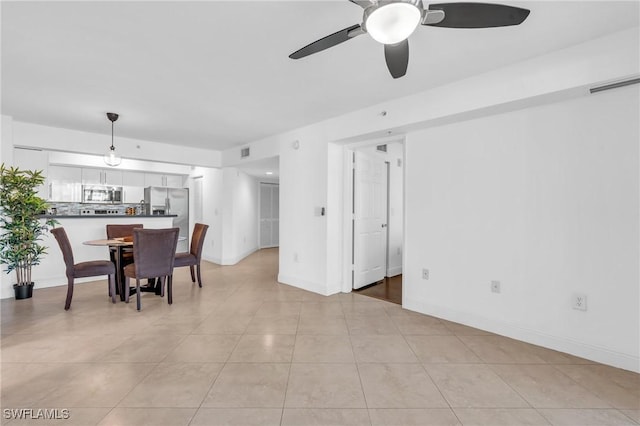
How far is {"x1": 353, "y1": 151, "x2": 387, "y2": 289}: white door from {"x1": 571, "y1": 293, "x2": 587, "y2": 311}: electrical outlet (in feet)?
7.92

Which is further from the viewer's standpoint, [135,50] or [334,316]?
[334,316]

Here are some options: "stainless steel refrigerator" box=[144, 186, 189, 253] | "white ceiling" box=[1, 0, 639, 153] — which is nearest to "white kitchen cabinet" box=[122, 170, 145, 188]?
"stainless steel refrigerator" box=[144, 186, 189, 253]

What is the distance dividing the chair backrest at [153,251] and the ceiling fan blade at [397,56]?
9.90 ft

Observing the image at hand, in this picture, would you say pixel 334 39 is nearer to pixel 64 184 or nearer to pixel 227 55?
pixel 227 55

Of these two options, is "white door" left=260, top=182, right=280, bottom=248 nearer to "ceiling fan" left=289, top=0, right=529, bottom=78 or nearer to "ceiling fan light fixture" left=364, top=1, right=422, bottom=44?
"ceiling fan" left=289, top=0, right=529, bottom=78

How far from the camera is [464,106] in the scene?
2.75 m

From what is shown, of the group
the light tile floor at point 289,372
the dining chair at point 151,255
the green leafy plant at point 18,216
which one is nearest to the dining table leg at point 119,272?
the dining chair at point 151,255

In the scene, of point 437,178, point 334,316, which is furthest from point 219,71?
point 334,316

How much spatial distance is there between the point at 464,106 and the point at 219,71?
2259 millimetres

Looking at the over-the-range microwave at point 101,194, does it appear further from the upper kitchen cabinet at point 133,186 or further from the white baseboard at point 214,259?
the white baseboard at point 214,259

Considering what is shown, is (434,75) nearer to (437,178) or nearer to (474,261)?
(437,178)

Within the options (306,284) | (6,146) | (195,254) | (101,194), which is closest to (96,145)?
(6,146)

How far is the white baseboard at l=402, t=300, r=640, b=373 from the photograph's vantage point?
2178 millimetres

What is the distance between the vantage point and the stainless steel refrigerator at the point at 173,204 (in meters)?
6.89
